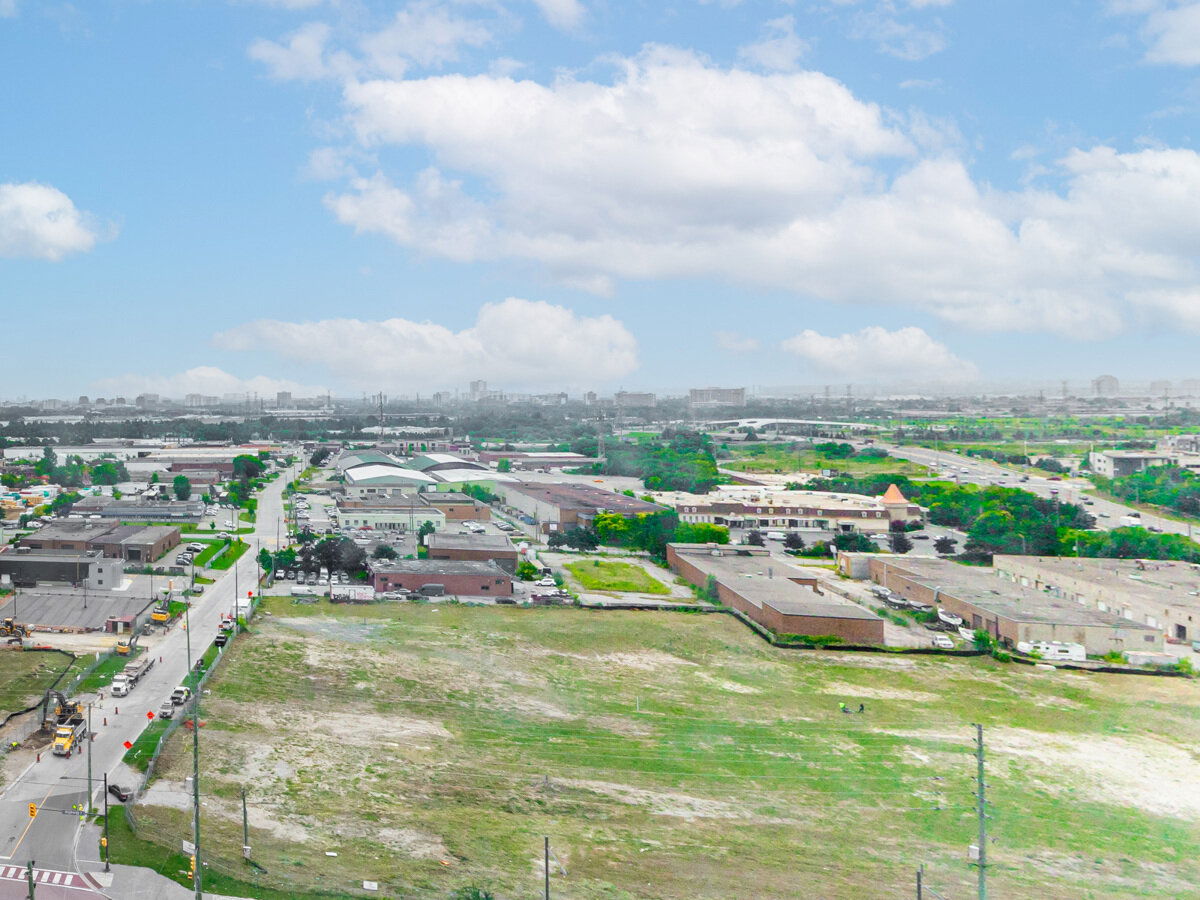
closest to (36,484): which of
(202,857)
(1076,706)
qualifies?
(202,857)

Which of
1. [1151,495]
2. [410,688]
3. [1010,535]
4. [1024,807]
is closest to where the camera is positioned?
[1024,807]

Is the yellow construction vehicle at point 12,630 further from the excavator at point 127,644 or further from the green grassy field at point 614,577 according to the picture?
the green grassy field at point 614,577

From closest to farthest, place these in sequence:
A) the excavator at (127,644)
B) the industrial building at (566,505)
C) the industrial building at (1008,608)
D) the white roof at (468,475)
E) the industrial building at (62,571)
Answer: the excavator at (127,644), the industrial building at (1008,608), the industrial building at (62,571), the industrial building at (566,505), the white roof at (468,475)

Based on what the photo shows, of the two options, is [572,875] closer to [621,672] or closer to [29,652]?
[621,672]

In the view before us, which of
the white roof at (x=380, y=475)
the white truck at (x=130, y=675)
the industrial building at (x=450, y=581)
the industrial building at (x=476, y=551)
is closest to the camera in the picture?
the white truck at (x=130, y=675)

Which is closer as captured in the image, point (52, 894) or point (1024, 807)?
point (52, 894)

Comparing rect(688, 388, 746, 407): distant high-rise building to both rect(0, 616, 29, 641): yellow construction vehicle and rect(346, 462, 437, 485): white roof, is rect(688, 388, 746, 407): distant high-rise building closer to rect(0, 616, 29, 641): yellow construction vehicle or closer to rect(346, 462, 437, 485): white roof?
rect(346, 462, 437, 485): white roof

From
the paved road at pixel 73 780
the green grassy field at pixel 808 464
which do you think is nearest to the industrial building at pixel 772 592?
the paved road at pixel 73 780
